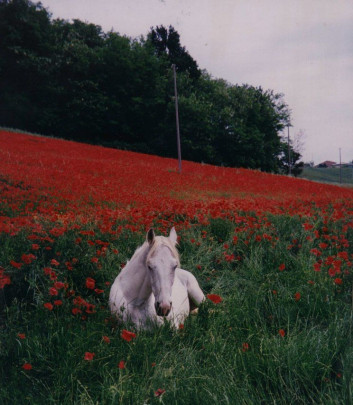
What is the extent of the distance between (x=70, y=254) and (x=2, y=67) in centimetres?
3348

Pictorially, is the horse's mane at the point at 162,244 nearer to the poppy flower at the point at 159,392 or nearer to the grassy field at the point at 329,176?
the poppy flower at the point at 159,392

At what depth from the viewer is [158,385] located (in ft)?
8.39

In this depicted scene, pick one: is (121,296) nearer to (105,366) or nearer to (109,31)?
(105,366)

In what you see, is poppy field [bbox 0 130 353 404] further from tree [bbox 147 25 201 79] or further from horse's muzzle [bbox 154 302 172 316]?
tree [bbox 147 25 201 79]

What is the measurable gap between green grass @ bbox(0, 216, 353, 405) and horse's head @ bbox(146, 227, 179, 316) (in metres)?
0.38

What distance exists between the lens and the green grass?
247 centimetres

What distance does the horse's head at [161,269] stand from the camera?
2.93 meters

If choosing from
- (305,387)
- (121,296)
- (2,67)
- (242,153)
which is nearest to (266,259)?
(121,296)

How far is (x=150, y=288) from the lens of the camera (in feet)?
11.3

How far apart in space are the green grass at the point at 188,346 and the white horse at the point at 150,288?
0.15 meters

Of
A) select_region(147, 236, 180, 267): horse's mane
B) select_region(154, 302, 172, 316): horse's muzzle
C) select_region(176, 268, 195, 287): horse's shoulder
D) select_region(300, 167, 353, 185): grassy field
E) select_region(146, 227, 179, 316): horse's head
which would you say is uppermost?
select_region(300, 167, 353, 185): grassy field

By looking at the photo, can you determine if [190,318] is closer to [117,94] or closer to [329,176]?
[117,94]

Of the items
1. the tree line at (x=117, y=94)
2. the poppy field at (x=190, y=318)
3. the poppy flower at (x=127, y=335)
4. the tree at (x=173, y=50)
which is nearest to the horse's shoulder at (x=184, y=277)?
the poppy field at (x=190, y=318)

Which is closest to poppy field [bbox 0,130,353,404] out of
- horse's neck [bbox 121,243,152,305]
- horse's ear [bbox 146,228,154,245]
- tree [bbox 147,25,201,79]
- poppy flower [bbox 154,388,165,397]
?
poppy flower [bbox 154,388,165,397]
